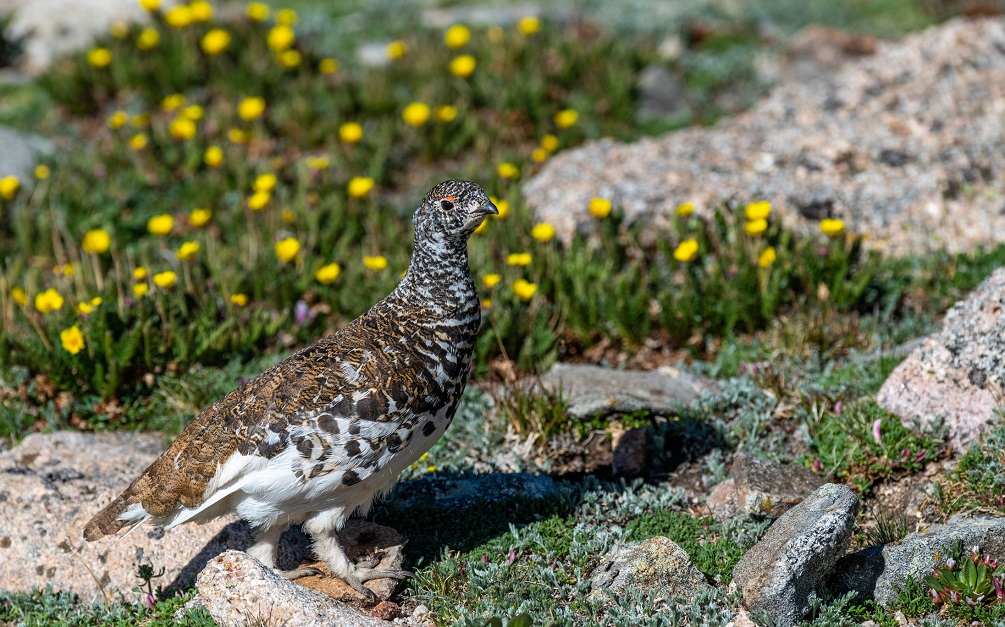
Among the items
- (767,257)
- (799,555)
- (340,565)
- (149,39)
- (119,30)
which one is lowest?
(340,565)

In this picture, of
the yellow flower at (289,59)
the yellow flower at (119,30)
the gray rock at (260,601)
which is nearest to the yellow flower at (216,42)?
the yellow flower at (289,59)

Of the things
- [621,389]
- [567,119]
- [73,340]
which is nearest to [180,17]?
[567,119]

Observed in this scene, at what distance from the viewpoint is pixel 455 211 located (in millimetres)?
5008

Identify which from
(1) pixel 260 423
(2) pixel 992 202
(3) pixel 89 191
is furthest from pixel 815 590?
(3) pixel 89 191

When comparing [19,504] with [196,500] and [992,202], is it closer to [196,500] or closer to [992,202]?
[196,500]

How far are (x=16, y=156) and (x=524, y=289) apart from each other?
6222mm

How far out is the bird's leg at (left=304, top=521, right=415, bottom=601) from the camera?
513 centimetres

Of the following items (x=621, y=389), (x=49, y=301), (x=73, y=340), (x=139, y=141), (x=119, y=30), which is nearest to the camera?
(x=621, y=389)

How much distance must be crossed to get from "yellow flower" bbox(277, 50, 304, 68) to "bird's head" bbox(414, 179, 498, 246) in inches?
291

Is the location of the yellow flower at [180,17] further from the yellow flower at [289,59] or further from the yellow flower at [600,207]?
the yellow flower at [600,207]

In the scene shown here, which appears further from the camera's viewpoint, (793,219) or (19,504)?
(793,219)

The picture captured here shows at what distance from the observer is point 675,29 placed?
532 inches

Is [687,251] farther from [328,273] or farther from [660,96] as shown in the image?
[660,96]

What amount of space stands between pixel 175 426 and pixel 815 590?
407cm
